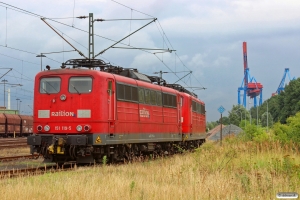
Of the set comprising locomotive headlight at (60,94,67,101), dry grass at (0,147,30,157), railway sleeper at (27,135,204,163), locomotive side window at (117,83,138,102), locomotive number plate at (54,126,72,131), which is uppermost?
locomotive side window at (117,83,138,102)

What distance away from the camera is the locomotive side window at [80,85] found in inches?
719

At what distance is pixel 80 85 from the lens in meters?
18.4

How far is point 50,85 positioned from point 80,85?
1.20m

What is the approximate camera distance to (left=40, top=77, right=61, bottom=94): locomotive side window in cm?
1866

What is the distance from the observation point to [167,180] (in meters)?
12.5

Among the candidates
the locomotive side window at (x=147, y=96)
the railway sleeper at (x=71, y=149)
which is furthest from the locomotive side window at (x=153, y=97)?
the railway sleeper at (x=71, y=149)

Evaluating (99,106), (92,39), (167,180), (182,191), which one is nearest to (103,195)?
(182,191)

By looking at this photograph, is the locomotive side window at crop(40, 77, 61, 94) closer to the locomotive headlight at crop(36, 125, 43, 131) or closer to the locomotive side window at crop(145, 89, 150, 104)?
the locomotive headlight at crop(36, 125, 43, 131)

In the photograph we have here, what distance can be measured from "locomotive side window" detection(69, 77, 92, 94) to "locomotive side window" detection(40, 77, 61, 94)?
510 millimetres

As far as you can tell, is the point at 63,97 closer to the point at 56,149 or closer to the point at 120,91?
the point at 56,149

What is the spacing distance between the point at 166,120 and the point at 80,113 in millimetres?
8187

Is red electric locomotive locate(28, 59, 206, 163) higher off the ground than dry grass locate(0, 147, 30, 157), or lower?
higher

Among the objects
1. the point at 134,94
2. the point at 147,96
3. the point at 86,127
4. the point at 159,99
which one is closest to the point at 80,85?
the point at 86,127

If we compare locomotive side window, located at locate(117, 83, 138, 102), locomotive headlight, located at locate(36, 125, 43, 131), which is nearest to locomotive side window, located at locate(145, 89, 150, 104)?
locomotive side window, located at locate(117, 83, 138, 102)
